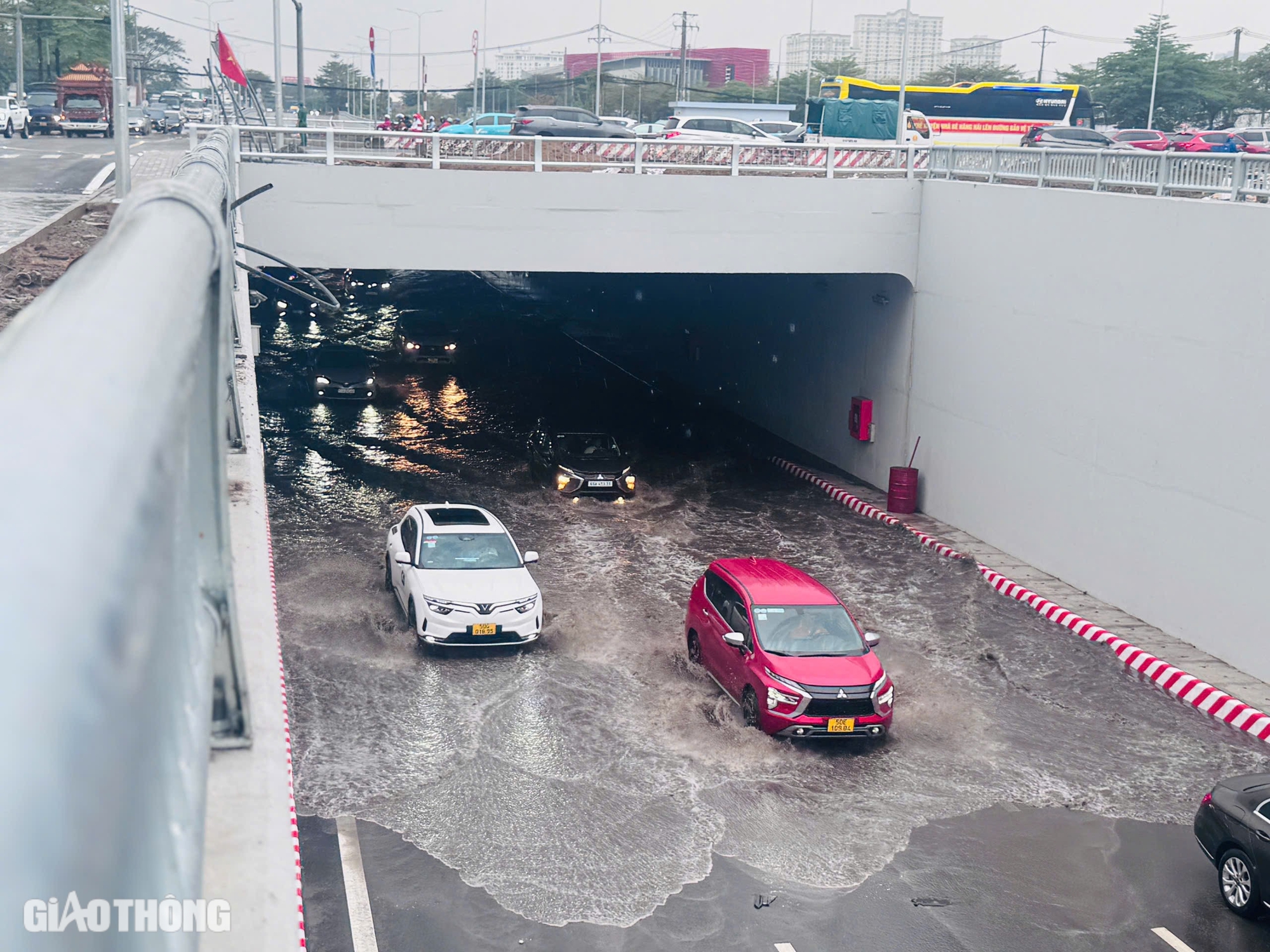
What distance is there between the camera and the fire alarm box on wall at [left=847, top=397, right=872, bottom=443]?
26.6 meters

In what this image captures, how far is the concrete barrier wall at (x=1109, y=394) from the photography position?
1580 centimetres

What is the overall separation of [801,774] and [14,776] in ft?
42.8

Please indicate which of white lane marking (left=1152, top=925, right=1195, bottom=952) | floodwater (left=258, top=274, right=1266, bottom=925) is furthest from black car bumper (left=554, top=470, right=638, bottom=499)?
white lane marking (left=1152, top=925, right=1195, bottom=952)

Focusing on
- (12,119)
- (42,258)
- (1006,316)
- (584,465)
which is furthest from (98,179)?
(12,119)

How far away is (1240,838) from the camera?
34.4 feet

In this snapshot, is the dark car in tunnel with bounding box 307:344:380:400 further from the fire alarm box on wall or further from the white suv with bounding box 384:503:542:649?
the white suv with bounding box 384:503:542:649

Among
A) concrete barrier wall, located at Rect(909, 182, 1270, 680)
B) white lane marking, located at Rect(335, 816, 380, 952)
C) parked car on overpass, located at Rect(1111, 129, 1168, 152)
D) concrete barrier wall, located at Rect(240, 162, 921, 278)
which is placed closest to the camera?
white lane marking, located at Rect(335, 816, 380, 952)

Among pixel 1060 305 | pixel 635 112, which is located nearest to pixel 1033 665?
pixel 1060 305

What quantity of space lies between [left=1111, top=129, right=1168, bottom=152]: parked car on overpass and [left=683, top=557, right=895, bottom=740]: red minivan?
2768cm

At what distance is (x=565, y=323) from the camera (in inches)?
1988

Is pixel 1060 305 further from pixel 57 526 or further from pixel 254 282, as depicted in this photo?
pixel 254 282

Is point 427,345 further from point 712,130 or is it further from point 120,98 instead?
point 120,98

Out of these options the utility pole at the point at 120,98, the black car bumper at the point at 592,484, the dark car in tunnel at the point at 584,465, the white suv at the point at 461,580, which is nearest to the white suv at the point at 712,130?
the dark car in tunnel at the point at 584,465

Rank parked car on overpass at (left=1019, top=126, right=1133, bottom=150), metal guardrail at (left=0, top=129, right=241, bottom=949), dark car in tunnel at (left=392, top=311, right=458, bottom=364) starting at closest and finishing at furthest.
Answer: metal guardrail at (left=0, top=129, right=241, bottom=949), parked car on overpass at (left=1019, top=126, right=1133, bottom=150), dark car in tunnel at (left=392, top=311, right=458, bottom=364)
